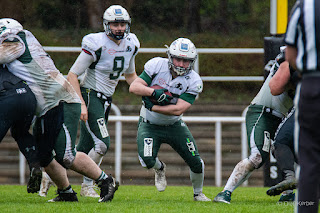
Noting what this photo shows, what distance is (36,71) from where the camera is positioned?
571 centimetres

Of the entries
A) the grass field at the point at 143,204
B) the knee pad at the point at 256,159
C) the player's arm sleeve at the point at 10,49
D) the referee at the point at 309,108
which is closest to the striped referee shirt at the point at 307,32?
the referee at the point at 309,108

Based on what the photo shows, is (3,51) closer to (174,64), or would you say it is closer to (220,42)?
(174,64)

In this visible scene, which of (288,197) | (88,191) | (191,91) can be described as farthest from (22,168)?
(288,197)

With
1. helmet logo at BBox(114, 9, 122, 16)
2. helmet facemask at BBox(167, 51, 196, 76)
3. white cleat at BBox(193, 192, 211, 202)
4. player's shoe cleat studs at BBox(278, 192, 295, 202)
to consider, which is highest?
helmet logo at BBox(114, 9, 122, 16)

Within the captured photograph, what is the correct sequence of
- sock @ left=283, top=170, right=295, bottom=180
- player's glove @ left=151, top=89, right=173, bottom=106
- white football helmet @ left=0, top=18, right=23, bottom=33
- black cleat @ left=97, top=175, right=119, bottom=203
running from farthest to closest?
player's glove @ left=151, top=89, right=173, bottom=106, black cleat @ left=97, top=175, right=119, bottom=203, white football helmet @ left=0, top=18, right=23, bottom=33, sock @ left=283, top=170, right=295, bottom=180

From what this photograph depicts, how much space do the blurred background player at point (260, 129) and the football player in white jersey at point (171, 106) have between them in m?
0.51

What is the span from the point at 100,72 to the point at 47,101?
1.48 meters

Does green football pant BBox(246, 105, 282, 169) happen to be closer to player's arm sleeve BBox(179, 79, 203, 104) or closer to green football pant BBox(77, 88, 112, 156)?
player's arm sleeve BBox(179, 79, 203, 104)

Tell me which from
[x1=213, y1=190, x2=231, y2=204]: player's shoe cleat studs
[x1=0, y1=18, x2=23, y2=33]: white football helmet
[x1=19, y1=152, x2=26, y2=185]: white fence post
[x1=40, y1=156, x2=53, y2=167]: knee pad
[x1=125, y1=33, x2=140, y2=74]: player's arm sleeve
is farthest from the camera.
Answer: [x1=19, y1=152, x2=26, y2=185]: white fence post

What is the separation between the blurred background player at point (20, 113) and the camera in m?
5.43

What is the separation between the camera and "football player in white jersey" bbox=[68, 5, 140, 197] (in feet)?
22.8

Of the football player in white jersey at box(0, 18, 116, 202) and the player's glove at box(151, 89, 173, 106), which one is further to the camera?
the player's glove at box(151, 89, 173, 106)

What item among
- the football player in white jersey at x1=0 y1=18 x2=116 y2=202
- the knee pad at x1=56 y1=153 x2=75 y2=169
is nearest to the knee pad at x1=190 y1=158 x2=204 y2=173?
the football player in white jersey at x1=0 y1=18 x2=116 y2=202

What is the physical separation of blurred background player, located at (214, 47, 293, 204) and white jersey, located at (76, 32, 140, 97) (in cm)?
169
